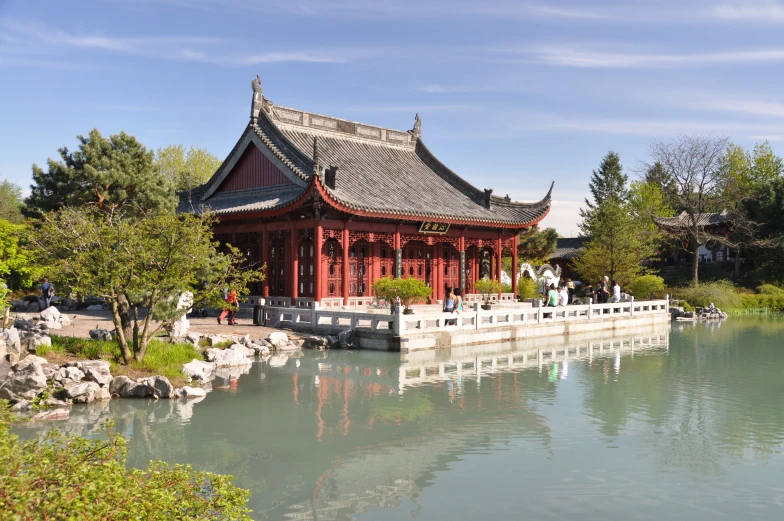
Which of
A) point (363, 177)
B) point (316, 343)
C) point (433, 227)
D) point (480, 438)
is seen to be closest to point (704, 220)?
point (433, 227)

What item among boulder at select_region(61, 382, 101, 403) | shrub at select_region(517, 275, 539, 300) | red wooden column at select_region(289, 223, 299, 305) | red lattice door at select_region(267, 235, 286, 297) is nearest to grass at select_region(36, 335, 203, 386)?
boulder at select_region(61, 382, 101, 403)

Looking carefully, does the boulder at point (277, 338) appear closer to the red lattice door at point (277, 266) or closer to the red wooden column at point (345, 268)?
the red wooden column at point (345, 268)

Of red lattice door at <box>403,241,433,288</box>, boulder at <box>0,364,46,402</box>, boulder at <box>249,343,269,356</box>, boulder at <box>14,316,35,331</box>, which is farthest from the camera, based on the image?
red lattice door at <box>403,241,433,288</box>

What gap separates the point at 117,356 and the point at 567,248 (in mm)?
41327

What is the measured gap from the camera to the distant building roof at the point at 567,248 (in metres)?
48.6

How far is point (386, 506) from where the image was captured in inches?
261

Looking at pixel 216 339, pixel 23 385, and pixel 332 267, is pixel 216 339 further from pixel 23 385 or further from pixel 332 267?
pixel 332 267

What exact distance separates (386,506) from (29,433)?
4.96 meters

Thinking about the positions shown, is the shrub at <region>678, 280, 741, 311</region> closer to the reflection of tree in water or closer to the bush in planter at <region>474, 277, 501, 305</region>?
the bush in planter at <region>474, 277, 501, 305</region>

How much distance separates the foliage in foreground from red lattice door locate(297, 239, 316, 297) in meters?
17.1

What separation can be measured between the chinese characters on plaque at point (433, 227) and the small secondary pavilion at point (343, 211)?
44 mm

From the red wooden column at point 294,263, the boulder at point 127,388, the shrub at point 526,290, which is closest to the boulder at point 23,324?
the boulder at point 127,388

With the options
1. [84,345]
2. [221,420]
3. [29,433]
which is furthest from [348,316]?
[29,433]

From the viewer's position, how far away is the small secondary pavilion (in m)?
20.7
